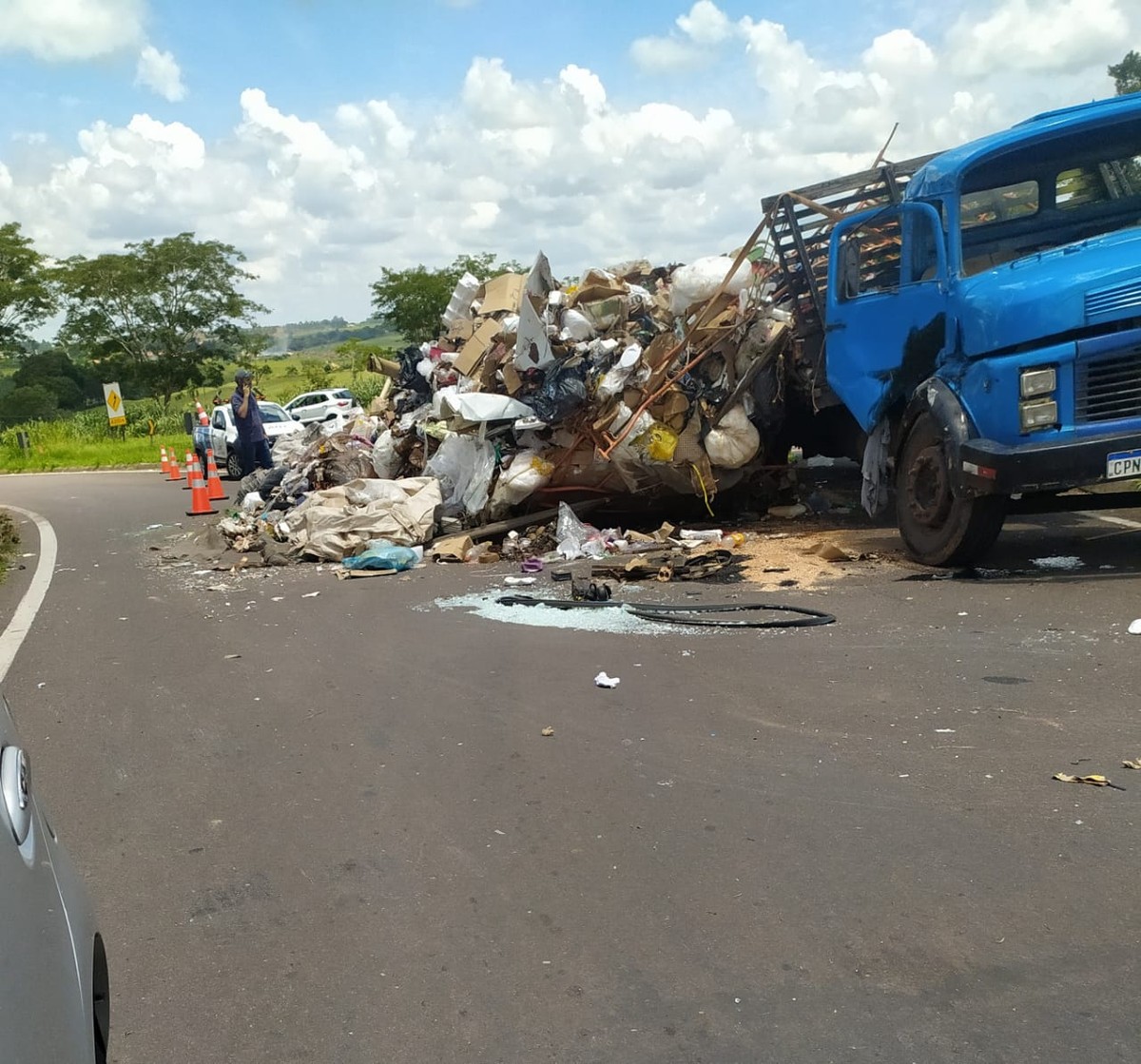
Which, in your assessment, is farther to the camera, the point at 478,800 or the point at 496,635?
the point at 496,635

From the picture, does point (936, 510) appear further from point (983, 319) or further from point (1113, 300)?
point (1113, 300)

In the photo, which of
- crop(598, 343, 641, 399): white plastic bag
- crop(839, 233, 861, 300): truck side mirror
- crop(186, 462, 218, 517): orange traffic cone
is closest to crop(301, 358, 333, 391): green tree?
crop(186, 462, 218, 517): orange traffic cone

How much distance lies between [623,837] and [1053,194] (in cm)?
670

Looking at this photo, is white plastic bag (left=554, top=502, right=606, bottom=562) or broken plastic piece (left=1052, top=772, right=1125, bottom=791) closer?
broken plastic piece (left=1052, top=772, right=1125, bottom=791)

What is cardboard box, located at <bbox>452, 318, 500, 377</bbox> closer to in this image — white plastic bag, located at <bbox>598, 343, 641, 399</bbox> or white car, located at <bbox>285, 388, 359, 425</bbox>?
white plastic bag, located at <bbox>598, 343, 641, 399</bbox>

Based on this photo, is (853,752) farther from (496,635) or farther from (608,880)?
(496,635)

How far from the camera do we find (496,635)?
751 centimetres

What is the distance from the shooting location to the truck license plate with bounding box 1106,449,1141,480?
23.4ft

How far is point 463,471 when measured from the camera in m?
11.8

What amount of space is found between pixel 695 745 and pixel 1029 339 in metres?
3.94

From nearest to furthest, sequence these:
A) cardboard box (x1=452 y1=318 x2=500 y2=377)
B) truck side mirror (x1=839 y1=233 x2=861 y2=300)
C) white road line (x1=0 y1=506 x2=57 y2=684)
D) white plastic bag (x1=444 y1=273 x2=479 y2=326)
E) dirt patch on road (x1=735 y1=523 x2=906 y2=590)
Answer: white road line (x1=0 y1=506 x2=57 y2=684), dirt patch on road (x1=735 y1=523 x2=906 y2=590), truck side mirror (x1=839 y1=233 x2=861 y2=300), cardboard box (x1=452 y1=318 x2=500 y2=377), white plastic bag (x1=444 y1=273 x2=479 y2=326)

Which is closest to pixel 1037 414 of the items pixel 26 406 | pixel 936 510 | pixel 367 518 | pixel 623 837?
pixel 936 510

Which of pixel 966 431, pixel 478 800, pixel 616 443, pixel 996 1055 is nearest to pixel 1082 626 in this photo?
pixel 966 431

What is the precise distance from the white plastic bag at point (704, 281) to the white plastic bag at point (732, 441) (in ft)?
Result: 3.99
